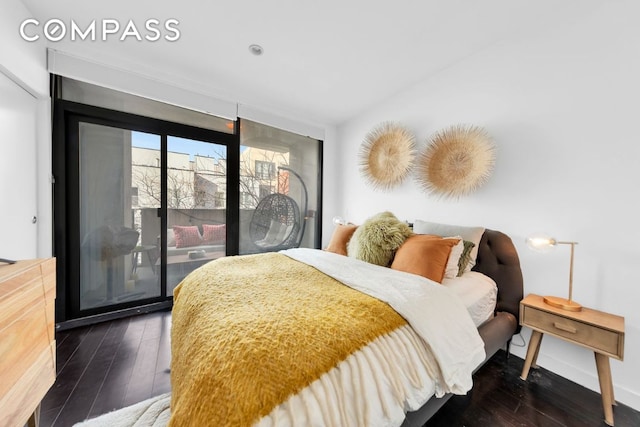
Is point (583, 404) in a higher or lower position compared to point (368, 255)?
lower

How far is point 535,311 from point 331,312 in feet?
4.77

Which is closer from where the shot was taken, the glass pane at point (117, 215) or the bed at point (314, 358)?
the bed at point (314, 358)

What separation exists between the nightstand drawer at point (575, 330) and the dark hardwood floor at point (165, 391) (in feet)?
1.39

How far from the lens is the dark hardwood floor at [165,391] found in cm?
128

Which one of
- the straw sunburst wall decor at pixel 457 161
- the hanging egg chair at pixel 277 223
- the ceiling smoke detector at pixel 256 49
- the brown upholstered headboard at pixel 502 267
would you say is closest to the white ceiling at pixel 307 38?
the ceiling smoke detector at pixel 256 49

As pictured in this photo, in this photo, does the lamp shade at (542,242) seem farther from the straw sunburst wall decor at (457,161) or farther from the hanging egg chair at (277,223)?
the hanging egg chair at (277,223)

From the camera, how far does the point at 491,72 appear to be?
6.49 ft

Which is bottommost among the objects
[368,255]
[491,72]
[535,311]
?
[535,311]

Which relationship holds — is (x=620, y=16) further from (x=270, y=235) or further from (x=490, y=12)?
(x=270, y=235)

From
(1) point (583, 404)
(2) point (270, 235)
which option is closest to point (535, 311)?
(1) point (583, 404)

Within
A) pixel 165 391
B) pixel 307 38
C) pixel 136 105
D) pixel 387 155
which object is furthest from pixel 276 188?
pixel 165 391

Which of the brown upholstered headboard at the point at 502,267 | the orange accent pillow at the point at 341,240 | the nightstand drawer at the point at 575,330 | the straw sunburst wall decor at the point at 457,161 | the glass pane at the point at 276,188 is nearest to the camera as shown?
the nightstand drawer at the point at 575,330

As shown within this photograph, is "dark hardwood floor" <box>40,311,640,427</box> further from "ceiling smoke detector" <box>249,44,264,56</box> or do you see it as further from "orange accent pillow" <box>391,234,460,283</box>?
"ceiling smoke detector" <box>249,44,264,56</box>

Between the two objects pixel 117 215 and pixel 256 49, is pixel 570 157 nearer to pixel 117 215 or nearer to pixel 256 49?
pixel 256 49
